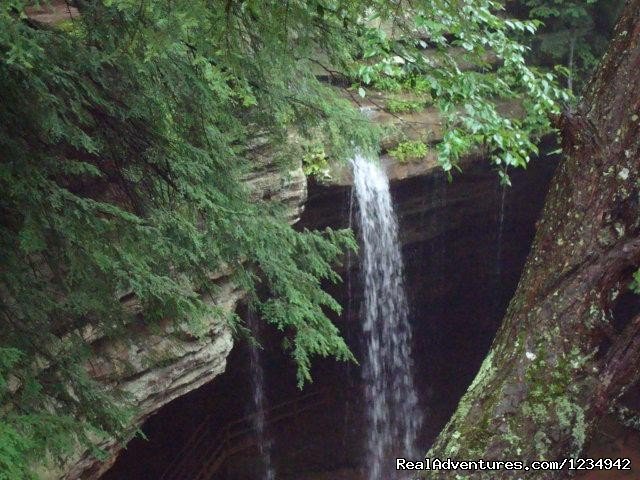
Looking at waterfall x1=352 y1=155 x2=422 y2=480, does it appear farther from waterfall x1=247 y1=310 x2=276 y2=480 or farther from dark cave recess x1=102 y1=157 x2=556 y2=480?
waterfall x1=247 y1=310 x2=276 y2=480

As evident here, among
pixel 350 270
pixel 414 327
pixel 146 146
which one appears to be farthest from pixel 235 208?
pixel 414 327

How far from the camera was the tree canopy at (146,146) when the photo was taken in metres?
3.47

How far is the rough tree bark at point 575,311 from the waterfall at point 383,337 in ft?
17.5

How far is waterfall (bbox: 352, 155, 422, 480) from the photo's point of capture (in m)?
8.94

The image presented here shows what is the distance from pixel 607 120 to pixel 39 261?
156 inches

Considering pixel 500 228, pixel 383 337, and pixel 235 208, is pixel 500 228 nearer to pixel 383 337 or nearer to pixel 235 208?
pixel 383 337

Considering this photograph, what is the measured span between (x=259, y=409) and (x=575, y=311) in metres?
7.95

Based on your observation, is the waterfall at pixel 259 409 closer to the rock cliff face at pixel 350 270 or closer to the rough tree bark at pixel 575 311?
the rock cliff face at pixel 350 270

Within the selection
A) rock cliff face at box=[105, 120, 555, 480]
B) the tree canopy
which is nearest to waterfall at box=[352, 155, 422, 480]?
rock cliff face at box=[105, 120, 555, 480]

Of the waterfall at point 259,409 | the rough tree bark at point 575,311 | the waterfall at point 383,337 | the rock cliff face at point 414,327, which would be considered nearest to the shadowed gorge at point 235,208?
the rough tree bark at point 575,311

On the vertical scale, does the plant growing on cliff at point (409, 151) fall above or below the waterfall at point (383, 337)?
above

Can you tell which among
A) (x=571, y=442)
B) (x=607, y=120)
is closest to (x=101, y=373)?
(x=571, y=442)

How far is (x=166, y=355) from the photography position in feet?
17.8

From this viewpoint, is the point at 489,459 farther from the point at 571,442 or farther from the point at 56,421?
the point at 56,421
